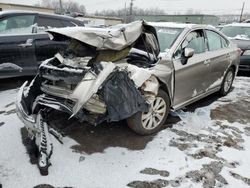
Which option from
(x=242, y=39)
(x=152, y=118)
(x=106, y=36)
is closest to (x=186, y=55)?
(x=152, y=118)

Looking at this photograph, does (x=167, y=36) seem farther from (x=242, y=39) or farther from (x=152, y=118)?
(x=242, y=39)

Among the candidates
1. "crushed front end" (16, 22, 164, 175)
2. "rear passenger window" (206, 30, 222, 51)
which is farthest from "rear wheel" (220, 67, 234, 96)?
"crushed front end" (16, 22, 164, 175)

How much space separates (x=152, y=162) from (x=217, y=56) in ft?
9.63

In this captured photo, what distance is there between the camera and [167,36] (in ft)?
15.2

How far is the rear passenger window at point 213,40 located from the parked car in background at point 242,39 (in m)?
3.01

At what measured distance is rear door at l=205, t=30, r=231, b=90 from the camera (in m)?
5.20

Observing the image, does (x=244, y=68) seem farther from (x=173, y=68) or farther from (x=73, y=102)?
(x=73, y=102)

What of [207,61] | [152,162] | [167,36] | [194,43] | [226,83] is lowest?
[152,162]

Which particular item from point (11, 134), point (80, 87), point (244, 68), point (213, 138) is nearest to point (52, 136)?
point (11, 134)

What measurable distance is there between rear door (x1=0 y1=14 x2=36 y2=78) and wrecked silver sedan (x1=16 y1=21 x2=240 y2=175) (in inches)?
71.5

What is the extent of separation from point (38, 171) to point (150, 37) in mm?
2419

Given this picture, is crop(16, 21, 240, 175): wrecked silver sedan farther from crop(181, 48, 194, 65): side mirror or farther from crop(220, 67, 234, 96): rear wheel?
crop(220, 67, 234, 96): rear wheel

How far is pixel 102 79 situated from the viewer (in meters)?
3.21

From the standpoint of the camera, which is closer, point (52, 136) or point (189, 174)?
point (189, 174)
